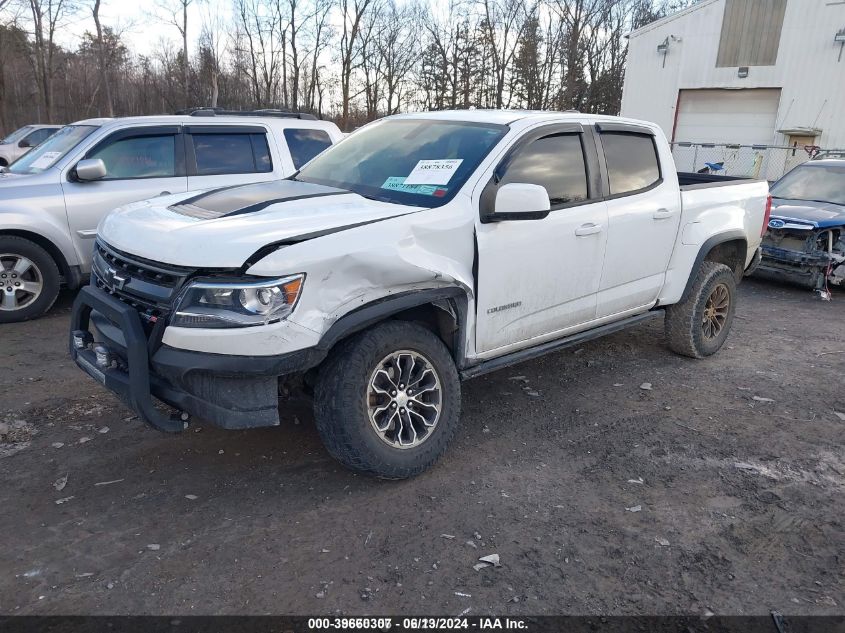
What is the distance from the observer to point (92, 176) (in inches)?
238

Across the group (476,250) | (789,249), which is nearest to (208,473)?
(476,250)

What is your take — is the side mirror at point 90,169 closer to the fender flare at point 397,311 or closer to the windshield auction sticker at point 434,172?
the windshield auction sticker at point 434,172

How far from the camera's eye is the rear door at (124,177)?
20.4 ft

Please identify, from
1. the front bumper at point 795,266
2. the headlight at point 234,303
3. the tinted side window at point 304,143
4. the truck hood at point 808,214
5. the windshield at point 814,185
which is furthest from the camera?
the windshield at point 814,185

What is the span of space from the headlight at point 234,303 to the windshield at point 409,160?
106cm

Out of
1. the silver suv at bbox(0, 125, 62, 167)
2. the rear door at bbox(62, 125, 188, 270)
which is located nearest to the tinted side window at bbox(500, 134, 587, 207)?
the rear door at bbox(62, 125, 188, 270)

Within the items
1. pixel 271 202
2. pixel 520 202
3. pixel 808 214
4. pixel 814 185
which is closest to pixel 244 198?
pixel 271 202

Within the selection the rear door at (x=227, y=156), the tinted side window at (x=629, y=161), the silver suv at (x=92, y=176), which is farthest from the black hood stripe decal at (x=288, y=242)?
the rear door at (x=227, y=156)

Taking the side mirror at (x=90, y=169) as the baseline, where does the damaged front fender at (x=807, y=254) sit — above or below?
below

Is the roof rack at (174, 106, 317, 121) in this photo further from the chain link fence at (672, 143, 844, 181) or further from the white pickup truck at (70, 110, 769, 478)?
the chain link fence at (672, 143, 844, 181)

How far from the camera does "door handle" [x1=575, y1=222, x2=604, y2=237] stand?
4145 mm

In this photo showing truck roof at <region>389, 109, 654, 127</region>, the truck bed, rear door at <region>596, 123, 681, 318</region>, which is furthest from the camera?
the truck bed

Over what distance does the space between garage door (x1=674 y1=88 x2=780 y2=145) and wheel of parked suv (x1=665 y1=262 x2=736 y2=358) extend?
21293 millimetres

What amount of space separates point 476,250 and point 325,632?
203cm
